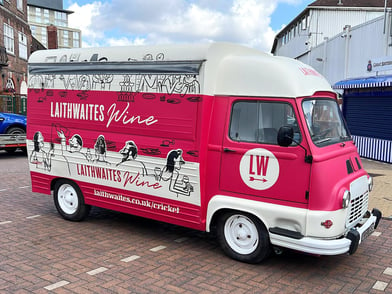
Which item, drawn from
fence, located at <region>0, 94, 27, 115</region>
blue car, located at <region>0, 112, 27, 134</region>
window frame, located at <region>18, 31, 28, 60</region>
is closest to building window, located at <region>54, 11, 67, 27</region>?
window frame, located at <region>18, 31, 28, 60</region>

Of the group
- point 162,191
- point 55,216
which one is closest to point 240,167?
point 162,191

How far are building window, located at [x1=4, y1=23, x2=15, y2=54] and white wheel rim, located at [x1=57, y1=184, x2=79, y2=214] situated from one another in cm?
2380

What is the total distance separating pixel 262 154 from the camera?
4.67 m

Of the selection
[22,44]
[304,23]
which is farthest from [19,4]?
[304,23]

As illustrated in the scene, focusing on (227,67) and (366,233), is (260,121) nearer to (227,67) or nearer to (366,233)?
(227,67)

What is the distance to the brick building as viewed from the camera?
2595 centimetres

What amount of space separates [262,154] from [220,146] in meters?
0.56

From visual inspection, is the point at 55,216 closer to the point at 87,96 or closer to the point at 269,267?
the point at 87,96

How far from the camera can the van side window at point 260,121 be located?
464 centimetres

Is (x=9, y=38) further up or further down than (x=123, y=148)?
further up

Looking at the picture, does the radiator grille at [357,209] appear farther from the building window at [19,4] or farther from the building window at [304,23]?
the building window at [304,23]

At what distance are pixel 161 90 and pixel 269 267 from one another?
2.65 metres

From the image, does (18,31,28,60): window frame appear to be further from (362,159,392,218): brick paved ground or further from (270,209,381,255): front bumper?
(270,209,381,255): front bumper

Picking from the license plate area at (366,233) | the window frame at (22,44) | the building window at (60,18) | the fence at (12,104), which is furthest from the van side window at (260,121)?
the building window at (60,18)
